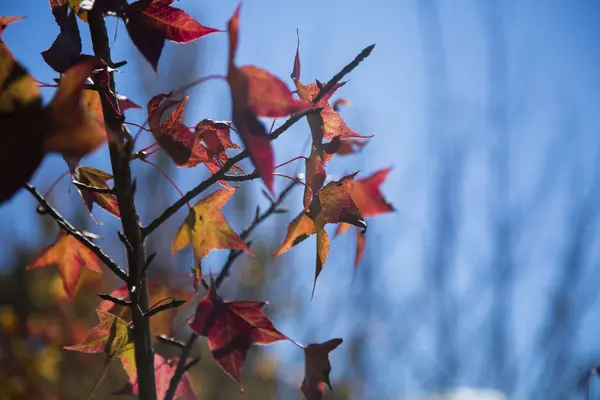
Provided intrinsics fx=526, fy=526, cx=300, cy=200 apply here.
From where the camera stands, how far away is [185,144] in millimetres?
528

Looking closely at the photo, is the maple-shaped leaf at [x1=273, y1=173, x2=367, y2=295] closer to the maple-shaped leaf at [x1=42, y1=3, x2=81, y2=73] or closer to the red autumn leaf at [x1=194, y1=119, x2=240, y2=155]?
the red autumn leaf at [x1=194, y1=119, x2=240, y2=155]

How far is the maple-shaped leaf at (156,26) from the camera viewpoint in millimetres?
518

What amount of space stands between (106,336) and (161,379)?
17 cm

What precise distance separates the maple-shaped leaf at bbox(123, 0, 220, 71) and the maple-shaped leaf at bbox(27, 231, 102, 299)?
334 mm

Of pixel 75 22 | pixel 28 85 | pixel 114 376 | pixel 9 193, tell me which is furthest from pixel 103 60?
pixel 114 376

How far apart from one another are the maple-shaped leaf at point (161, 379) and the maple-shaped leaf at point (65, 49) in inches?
13.1

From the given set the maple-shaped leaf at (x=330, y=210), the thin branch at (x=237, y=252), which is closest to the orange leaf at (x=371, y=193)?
the thin branch at (x=237, y=252)

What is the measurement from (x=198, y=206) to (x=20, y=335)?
166cm

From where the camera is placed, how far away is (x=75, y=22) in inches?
22.4

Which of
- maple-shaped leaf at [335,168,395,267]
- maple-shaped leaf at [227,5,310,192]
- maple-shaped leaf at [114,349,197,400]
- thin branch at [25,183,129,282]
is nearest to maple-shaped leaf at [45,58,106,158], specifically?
maple-shaped leaf at [227,5,310,192]

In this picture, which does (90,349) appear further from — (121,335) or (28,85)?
(28,85)

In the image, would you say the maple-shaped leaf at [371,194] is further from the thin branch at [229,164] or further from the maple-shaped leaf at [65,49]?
the maple-shaped leaf at [65,49]

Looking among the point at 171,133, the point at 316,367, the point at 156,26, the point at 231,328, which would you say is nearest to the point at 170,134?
the point at 171,133

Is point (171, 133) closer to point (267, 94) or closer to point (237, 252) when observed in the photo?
point (267, 94)
